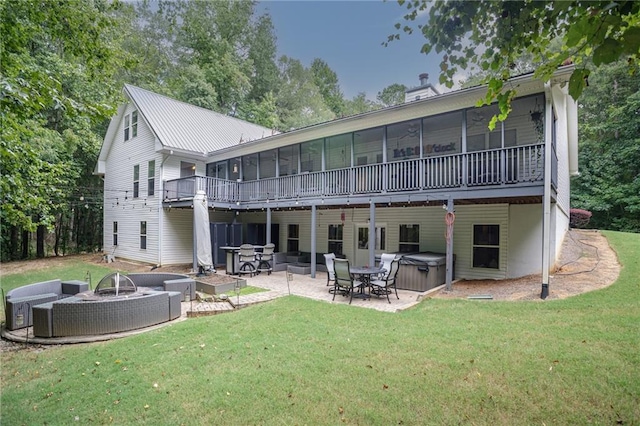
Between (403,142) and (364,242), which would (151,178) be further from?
(403,142)

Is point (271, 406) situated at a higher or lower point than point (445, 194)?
lower

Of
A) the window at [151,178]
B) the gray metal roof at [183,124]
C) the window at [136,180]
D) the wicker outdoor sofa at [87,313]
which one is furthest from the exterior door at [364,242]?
the window at [136,180]

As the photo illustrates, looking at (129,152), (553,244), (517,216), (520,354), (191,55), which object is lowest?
(520,354)

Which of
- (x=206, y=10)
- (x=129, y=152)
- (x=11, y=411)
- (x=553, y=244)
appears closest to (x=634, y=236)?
(x=553, y=244)

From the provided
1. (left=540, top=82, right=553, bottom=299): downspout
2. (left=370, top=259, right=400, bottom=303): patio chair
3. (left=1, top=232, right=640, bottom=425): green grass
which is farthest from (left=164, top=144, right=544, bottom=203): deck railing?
(left=1, top=232, right=640, bottom=425): green grass

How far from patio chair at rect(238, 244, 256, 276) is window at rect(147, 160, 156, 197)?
7.25 meters

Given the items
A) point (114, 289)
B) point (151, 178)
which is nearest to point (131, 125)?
point (151, 178)

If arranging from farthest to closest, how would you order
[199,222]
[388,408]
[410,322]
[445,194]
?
[199,222], [445,194], [410,322], [388,408]

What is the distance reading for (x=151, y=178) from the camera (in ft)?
54.4

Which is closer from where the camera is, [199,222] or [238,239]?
[199,222]

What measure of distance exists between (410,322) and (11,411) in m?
5.89

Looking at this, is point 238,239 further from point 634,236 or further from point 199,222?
point 634,236

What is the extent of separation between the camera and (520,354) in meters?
4.48

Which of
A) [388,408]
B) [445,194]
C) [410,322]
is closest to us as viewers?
[388,408]
